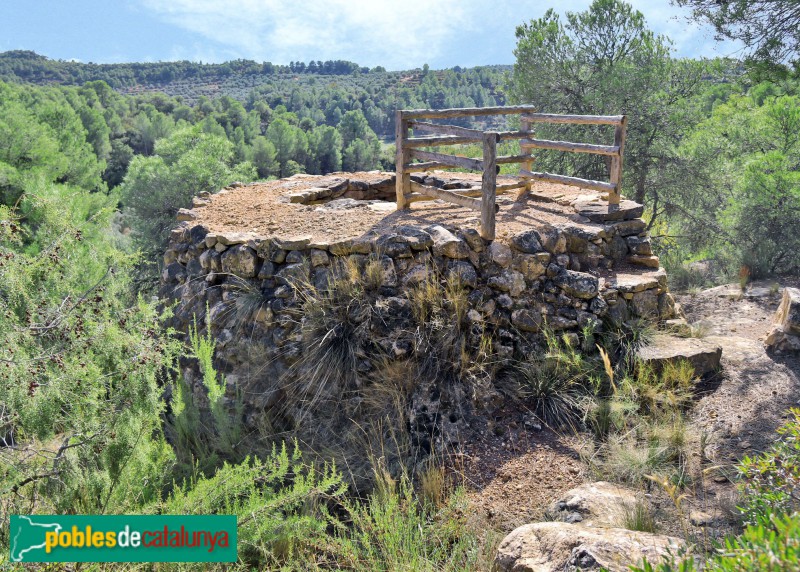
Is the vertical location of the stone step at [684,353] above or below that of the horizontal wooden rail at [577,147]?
below

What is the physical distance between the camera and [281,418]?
206 inches

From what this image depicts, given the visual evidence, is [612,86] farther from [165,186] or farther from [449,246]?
[165,186]

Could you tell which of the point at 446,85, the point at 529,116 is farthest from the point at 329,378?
the point at 446,85

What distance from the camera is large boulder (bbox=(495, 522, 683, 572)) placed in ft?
8.72

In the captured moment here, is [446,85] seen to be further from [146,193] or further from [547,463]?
[547,463]

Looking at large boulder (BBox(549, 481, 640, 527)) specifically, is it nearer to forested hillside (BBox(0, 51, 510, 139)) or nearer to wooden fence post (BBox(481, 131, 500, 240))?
wooden fence post (BBox(481, 131, 500, 240))

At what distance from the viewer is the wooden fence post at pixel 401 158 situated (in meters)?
6.67

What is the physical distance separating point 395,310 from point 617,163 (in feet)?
10.4

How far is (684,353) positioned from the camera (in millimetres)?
5438

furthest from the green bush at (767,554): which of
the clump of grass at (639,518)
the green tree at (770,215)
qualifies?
the green tree at (770,215)

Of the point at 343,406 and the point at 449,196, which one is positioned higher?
the point at 449,196

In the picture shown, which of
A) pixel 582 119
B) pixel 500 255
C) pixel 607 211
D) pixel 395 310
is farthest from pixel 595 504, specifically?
pixel 582 119

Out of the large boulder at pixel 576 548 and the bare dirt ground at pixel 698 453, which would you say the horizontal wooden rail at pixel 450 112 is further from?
the large boulder at pixel 576 548

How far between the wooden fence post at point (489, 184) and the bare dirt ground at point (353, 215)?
26 cm
